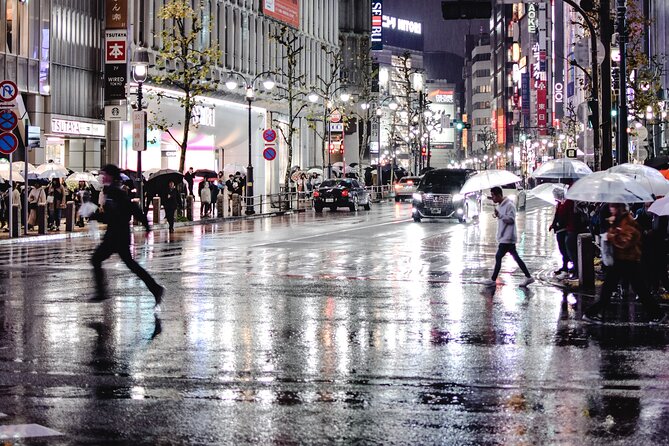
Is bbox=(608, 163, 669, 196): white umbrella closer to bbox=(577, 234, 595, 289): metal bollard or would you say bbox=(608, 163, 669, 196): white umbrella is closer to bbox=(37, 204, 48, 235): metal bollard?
bbox=(577, 234, 595, 289): metal bollard

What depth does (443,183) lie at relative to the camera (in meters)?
46.4

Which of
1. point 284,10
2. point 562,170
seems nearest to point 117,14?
point 284,10

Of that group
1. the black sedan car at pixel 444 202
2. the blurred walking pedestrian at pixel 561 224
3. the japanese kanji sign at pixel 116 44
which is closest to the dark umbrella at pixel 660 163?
the blurred walking pedestrian at pixel 561 224

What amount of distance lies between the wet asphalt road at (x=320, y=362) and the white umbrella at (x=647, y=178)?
2.29m

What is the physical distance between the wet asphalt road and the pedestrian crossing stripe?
11 cm

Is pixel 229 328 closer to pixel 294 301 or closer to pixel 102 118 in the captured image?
pixel 294 301

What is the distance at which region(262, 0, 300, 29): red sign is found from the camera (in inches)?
3214

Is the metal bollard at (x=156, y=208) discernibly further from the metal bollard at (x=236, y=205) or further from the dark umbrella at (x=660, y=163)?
the dark umbrella at (x=660, y=163)

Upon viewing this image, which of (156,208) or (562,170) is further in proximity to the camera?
(156,208)

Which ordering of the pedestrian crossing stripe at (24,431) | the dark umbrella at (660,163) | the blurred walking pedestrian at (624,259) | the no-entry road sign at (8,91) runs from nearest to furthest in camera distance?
1. the pedestrian crossing stripe at (24,431)
2. the blurred walking pedestrian at (624,259)
3. the dark umbrella at (660,163)
4. the no-entry road sign at (8,91)

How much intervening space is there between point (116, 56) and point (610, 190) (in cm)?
4389

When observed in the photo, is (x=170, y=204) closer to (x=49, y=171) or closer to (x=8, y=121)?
(x=49, y=171)

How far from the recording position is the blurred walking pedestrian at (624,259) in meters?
14.2

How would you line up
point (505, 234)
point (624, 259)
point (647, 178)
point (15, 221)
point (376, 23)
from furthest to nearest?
point (376, 23) → point (15, 221) → point (505, 234) → point (647, 178) → point (624, 259)
